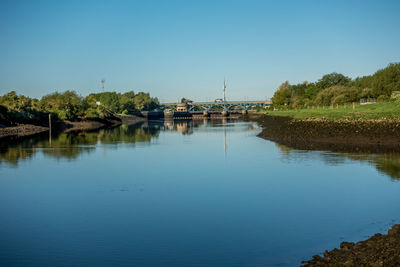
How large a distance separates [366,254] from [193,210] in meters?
9.20

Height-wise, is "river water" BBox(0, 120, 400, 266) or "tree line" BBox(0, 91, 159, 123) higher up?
"tree line" BBox(0, 91, 159, 123)

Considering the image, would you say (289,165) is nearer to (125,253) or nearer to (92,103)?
(125,253)

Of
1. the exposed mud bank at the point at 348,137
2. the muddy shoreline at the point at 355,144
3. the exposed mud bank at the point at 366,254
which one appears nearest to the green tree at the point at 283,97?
the muddy shoreline at the point at 355,144

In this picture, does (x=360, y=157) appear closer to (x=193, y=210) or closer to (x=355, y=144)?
(x=355, y=144)

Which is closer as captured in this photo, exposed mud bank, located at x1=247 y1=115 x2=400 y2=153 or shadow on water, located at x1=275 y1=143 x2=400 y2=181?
shadow on water, located at x1=275 y1=143 x2=400 y2=181

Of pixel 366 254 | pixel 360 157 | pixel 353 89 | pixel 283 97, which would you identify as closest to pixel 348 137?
pixel 360 157

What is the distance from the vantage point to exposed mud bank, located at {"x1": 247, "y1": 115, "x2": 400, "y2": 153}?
39.5 meters

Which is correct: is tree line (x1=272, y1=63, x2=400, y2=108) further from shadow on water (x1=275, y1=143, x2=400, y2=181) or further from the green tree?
shadow on water (x1=275, y1=143, x2=400, y2=181)

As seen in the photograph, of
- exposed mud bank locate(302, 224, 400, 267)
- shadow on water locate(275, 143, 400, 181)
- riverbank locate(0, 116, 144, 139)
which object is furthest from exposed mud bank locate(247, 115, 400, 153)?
riverbank locate(0, 116, 144, 139)

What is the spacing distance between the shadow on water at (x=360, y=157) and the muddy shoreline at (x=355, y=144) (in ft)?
4.61

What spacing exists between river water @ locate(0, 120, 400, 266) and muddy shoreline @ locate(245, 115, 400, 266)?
1194mm

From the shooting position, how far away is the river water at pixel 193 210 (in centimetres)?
1327

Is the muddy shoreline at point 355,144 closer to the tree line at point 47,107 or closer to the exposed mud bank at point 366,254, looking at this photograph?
the exposed mud bank at point 366,254

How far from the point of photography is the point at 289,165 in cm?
3156
